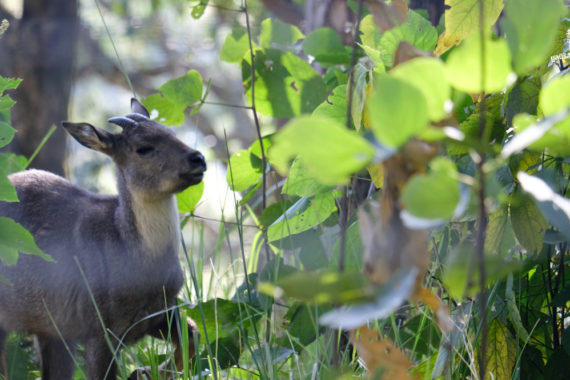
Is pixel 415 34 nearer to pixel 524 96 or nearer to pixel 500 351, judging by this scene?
pixel 524 96

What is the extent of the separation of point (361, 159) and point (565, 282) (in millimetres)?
1869

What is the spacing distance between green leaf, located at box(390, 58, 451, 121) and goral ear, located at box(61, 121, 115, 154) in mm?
3128

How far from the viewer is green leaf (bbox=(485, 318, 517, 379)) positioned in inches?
85.8

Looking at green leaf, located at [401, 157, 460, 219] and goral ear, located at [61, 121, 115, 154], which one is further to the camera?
goral ear, located at [61, 121, 115, 154]

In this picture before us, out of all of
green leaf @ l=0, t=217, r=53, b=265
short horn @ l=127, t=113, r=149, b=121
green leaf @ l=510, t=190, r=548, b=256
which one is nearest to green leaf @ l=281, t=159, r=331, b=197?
green leaf @ l=510, t=190, r=548, b=256

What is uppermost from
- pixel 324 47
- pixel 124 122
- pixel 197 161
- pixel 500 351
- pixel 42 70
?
pixel 42 70

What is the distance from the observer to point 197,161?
3652 mm

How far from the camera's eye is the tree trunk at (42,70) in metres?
5.71

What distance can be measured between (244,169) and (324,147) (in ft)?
7.66

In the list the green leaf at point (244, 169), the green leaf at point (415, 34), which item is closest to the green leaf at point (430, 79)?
the green leaf at point (415, 34)

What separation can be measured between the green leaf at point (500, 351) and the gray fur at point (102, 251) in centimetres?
187

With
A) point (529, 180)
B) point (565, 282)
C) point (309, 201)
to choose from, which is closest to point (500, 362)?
point (565, 282)

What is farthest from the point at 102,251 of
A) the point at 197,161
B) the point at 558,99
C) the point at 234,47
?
the point at 558,99

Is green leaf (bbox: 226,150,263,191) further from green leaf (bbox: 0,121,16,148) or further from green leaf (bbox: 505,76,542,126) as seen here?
green leaf (bbox: 505,76,542,126)
